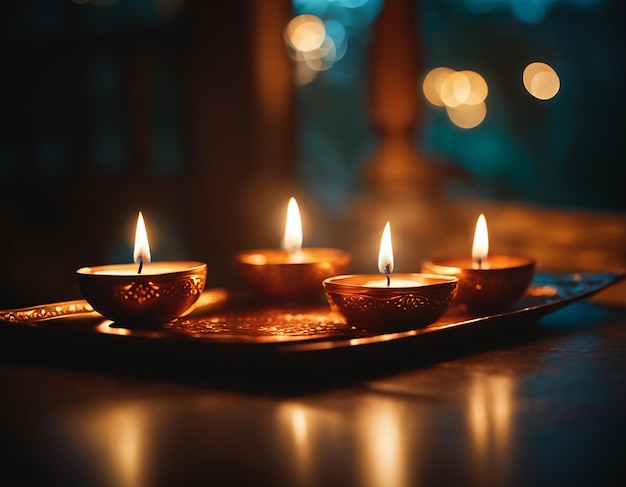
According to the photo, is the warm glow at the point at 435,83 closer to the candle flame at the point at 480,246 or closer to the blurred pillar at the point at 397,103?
the blurred pillar at the point at 397,103

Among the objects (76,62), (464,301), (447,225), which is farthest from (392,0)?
(464,301)

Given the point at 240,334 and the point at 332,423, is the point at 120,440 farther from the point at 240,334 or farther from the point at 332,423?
the point at 240,334

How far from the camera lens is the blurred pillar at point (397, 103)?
11.1 feet

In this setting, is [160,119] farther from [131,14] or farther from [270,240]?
[270,240]

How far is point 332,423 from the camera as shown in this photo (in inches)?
27.9

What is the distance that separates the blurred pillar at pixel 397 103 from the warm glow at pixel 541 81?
163 inches

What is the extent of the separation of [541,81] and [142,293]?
695cm

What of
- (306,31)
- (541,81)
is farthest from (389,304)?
(541,81)

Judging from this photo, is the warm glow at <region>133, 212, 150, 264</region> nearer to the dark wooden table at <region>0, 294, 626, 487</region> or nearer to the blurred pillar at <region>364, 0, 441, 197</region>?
the dark wooden table at <region>0, 294, 626, 487</region>

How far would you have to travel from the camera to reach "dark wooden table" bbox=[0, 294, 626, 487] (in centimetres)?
59

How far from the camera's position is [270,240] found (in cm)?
309

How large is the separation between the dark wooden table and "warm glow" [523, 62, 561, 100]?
6617 millimetres

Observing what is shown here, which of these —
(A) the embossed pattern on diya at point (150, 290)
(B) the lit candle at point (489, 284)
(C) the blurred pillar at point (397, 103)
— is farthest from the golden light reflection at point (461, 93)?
(A) the embossed pattern on diya at point (150, 290)

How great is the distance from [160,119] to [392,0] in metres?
1.18
